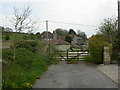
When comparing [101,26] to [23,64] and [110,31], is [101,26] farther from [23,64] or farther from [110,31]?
[23,64]

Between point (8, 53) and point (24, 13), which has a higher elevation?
point (24, 13)

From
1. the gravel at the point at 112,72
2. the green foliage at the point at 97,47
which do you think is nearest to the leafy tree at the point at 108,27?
the green foliage at the point at 97,47

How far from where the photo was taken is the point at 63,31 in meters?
58.3

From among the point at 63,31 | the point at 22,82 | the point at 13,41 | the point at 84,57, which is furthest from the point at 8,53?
the point at 63,31

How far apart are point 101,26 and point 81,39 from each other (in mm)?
41005

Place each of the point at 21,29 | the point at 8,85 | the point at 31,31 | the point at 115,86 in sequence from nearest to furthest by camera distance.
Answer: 1. the point at 8,85
2. the point at 115,86
3. the point at 21,29
4. the point at 31,31

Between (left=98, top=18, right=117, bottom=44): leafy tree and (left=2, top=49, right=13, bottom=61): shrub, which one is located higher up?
(left=98, top=18, right=117, bottom=44): leafy tree

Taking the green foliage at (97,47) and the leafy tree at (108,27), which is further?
the leafy tree at (108,27)

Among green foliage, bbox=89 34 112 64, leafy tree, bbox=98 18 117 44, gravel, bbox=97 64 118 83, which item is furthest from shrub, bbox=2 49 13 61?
leafy tree, bbox=98 18 117 44

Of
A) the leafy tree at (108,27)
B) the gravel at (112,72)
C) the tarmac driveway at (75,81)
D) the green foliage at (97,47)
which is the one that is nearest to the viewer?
the tarmac driveway at (75,81)

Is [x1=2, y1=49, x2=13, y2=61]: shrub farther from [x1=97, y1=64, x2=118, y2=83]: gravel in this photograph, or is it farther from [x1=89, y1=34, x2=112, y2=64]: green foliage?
[x1=89, y1=34, x2=112, y2=64]: green foliage

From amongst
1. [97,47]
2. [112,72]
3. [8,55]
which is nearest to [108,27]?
[97,47]

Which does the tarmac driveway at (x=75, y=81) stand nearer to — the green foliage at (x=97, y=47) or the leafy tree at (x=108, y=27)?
the green foliage at (x=97, y=47)

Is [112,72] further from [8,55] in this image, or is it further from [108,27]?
[108,27]
